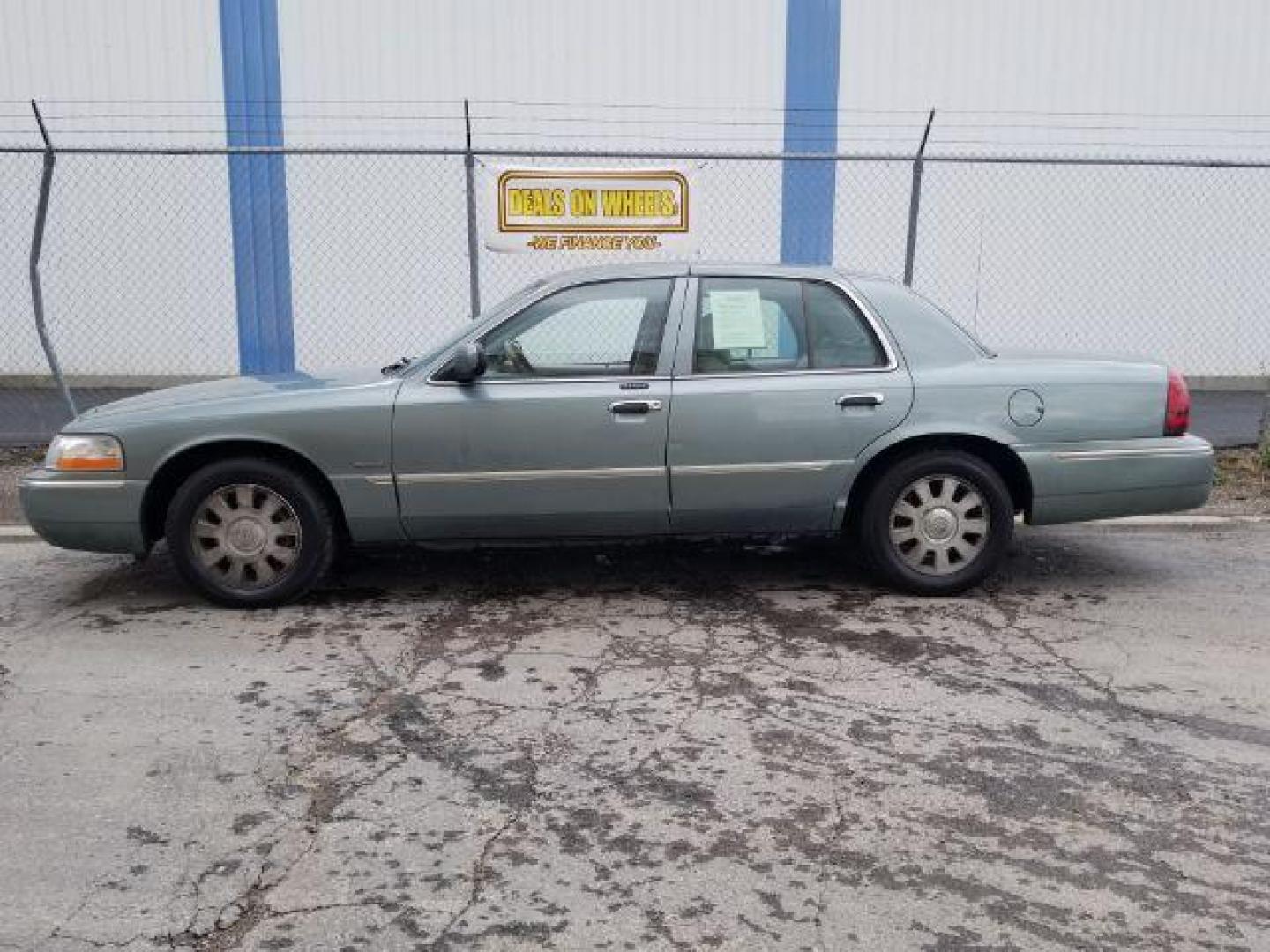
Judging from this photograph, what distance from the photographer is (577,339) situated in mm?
5539

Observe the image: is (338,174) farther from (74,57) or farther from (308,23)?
(74,57)

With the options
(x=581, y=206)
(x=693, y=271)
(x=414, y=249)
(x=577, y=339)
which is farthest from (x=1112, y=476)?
(x=414, y=249)

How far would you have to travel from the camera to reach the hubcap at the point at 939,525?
562cm

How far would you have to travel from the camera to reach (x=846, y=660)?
15.8ft

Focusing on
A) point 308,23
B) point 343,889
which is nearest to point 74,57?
point 308,23

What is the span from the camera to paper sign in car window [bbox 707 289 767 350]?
18.2 ft

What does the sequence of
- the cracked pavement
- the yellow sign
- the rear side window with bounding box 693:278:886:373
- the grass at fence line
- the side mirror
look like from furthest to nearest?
the yellow sign < the grass at fence line < the rear side window with bounding box 693:278:886:373 < the side mirror < the cracked pavement

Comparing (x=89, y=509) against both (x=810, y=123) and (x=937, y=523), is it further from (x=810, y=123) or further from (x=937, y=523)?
(x=810, y=123)

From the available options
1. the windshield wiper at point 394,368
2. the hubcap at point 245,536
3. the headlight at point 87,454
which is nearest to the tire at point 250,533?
the hubcap at point 245,536

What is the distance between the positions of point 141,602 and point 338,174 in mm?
7470

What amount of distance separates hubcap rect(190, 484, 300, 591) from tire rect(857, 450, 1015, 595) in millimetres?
2640

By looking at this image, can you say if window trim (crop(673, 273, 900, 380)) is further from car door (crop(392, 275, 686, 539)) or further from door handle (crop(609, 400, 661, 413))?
door handle (crop(609, 400, 661, 413))

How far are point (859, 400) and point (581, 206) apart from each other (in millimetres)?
3972

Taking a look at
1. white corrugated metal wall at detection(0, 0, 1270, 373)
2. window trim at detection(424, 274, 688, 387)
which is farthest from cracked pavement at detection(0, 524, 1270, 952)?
white corrugated metal wall at detection(0, 0, 1270, 373)
